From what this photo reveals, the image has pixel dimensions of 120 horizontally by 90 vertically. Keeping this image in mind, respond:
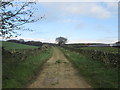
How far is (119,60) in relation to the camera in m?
14.6

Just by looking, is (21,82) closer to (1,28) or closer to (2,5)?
(1,28)

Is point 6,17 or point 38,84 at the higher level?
point 6,17

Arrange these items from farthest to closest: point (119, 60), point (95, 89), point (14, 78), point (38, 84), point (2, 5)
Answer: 1. point (119, 60)
2. point (2, 5)
3. point (14, 78)
4. point (38, 84)
5. point (95, 89)

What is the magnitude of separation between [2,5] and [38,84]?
19.0 ft

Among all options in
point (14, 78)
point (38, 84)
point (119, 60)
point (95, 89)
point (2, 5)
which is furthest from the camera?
point (119, 60)

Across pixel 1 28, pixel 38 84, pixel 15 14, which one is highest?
pixel 15 14

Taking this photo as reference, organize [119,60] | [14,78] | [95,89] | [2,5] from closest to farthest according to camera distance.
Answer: [95,89] → [14,78] → [2,5] → [119,60]

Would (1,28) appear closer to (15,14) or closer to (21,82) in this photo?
(15,14)

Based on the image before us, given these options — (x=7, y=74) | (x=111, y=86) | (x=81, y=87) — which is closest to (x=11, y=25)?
(x=7, y=74)

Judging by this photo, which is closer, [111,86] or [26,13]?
[111,86]

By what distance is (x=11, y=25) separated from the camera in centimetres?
1348

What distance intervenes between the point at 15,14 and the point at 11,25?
2.63 feet

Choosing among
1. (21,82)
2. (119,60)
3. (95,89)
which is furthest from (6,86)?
(119,60)

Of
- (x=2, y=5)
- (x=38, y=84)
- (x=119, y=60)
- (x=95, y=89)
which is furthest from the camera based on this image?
(x=119, y=60)
